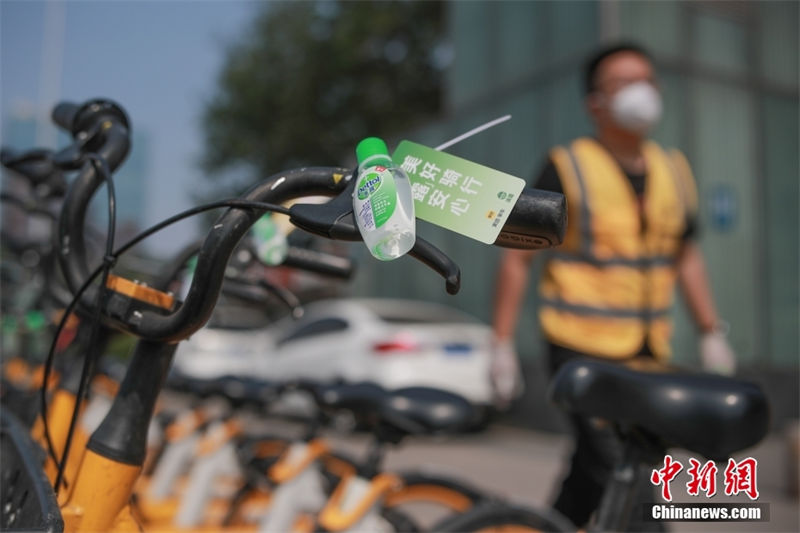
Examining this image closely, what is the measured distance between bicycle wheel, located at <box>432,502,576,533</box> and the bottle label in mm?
1148

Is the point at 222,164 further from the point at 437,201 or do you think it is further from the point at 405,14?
the point at 437,201

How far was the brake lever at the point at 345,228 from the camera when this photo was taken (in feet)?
2.98

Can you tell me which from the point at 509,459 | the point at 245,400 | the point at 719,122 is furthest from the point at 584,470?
the point at 719,122

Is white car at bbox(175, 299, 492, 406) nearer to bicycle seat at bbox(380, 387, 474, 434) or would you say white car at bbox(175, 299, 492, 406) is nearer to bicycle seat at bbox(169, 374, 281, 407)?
bicycle seat at bbox(169, 374, 281, 407)

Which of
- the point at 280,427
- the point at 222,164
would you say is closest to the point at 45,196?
the point at 280,427

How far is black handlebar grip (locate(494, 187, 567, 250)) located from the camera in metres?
0.93

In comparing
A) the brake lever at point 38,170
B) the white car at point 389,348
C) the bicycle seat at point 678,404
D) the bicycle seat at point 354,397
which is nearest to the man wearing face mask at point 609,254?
the bicycle seat at point 354,397

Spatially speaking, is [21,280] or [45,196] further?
[21,280]

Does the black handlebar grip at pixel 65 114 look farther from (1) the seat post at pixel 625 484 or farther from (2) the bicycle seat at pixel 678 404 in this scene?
(1) the seat post at pixel 625 484

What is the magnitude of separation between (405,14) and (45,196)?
68.8 feet

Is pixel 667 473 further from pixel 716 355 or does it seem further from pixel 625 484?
pixel 716 355

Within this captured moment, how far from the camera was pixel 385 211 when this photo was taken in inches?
34.2

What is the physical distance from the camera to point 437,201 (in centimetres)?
96

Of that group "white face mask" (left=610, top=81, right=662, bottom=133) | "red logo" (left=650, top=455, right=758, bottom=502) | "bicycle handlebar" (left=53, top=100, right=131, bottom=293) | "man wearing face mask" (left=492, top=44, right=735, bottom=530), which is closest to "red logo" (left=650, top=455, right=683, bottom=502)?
"red logo" (left=650, top=455, right=758, bottom=502)
